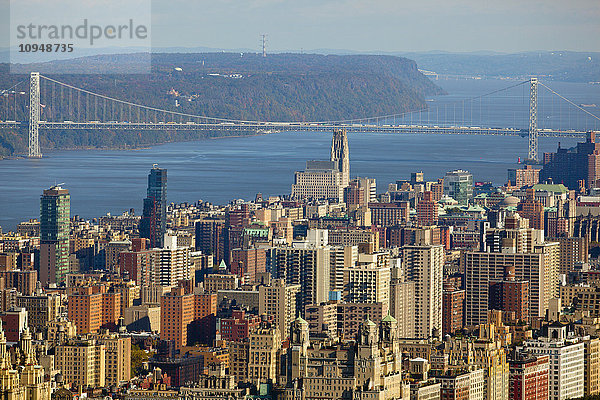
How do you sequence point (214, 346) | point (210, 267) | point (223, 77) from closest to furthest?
1. point (214, 346)
2. point (210, 267)
3. point (223, 77)

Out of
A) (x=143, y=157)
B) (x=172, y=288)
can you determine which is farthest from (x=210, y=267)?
(x=143, y=157)

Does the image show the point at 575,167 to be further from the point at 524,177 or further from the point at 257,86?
the point at 257,86

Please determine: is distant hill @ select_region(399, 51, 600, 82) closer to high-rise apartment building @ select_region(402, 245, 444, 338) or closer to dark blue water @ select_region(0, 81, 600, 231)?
dark blue water @ select_region(0, 81, 600, 231)

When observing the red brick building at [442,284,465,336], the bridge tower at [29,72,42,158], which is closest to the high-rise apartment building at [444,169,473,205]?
the bridge tower at [29,72,42,158]

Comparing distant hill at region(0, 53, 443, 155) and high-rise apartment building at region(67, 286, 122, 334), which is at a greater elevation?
distant hill at region(0, 53, 443, 155)

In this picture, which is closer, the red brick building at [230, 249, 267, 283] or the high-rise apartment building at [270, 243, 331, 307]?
the high-rise apartment building at [270, 243, 331, 307]

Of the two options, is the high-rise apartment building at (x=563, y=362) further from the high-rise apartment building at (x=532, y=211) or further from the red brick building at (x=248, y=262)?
the high-rise apartment building at (x=532, y=211)

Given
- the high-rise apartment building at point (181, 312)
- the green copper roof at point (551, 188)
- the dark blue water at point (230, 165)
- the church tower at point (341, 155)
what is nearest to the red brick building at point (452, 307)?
the high-rise apartment building at point (181, 312)

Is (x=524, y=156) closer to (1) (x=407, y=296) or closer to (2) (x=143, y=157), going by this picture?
(2) (x=143, y=157)
